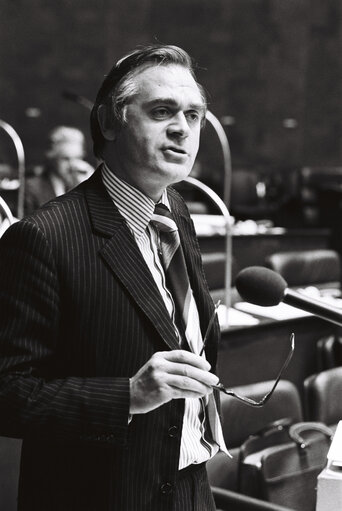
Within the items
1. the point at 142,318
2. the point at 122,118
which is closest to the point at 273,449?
the point at 142,318

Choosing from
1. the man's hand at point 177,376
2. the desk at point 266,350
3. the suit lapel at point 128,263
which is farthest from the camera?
the desk at point 266,350

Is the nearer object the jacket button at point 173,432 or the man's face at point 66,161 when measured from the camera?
the jacket button at point 173,432

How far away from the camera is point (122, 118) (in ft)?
4.23

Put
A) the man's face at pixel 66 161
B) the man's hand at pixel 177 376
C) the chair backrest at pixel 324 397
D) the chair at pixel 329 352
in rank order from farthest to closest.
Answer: the man's face at pixel 66 161 → the chair at pixel 329 352 → the chair backrest at pixel 324 397 → the man's hand at pixel 177 376

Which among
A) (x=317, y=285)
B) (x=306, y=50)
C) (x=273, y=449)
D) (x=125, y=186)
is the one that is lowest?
(x=273, y=449)

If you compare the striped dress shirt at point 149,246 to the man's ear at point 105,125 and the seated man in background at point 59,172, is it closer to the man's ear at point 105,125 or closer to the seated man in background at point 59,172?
the man's ear at point 105,125

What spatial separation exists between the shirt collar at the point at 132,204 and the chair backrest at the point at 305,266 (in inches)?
109

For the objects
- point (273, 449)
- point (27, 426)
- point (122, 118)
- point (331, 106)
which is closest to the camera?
point (27, 426)

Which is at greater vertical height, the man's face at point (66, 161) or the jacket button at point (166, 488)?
the man's face at point (66, 161)

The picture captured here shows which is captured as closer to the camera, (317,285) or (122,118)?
(122,118)

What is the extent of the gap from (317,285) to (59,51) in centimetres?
566

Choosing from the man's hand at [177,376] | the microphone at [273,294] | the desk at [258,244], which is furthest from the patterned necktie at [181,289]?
the desk at [258,244]

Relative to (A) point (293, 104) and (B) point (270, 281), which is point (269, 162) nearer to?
(A) point (293, 104)

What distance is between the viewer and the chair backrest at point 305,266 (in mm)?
4102
